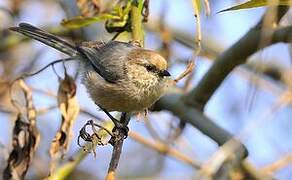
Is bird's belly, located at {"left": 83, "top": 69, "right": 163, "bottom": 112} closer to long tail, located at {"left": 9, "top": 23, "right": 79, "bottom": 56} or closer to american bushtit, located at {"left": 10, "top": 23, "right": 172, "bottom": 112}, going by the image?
american bushtit, located at {"left": 10, "top": 23, "right": 172, "bottom": 112}

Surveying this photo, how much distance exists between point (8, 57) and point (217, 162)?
7.83 feet

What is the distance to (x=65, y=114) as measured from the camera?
8.69 feet

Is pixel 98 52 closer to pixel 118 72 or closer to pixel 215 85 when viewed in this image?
pixel 118 72

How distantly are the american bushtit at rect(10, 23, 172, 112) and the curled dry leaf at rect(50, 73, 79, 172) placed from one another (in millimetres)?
193

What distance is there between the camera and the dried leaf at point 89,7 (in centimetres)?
295

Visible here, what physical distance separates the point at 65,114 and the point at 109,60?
1.45ft

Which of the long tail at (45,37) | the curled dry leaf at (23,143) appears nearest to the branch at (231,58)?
the long tail at (45,37)

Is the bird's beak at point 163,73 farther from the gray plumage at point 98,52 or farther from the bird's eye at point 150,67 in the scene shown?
the gray plumage at point 98,52

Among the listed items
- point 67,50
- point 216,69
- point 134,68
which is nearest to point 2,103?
point 67,50

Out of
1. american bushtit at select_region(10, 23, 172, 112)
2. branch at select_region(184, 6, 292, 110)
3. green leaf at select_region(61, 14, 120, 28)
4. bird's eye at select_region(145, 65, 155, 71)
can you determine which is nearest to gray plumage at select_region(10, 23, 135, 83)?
american bushtit at select_region(10, 23, 172, 112)

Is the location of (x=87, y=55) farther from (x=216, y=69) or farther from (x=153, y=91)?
(x=216, y=69)

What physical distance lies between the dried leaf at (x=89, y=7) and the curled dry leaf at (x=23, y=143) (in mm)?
490

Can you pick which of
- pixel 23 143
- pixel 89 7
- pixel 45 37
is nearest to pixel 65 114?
pixel 23 143

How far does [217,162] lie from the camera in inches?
93.8
